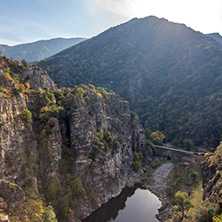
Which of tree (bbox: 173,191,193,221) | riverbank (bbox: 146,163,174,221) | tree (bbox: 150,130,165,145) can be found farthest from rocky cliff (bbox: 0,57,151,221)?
tree (bbox: 150,130,165,145)

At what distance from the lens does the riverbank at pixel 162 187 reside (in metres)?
42.3

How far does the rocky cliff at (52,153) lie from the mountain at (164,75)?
58.7 meters

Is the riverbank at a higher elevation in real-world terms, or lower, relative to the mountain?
lower

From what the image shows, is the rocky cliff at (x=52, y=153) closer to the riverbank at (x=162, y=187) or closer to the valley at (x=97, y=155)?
the valley at (x=97, y=155)

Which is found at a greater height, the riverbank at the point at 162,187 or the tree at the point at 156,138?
the tree at the point at 156,138

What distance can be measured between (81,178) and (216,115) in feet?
289

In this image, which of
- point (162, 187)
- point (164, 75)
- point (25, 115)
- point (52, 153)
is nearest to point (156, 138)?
point (162, 187)

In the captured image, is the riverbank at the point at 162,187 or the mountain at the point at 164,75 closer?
the riverbank at the point at 162,187

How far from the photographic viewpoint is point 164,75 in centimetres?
16138

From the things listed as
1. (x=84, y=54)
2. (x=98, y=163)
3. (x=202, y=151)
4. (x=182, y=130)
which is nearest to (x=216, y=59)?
(x=182, y=130)

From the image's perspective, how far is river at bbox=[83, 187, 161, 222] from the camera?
40.2 m

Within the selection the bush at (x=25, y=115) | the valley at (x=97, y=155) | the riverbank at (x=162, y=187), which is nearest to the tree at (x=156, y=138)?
the valley at (x=97, y=155)

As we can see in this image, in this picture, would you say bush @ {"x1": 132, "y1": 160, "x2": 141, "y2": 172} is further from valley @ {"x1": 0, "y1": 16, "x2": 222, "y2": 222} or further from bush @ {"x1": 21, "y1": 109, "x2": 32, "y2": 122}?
bush @ {"x1": 21, "y1": 109, "x2": 32, "y2": 122}

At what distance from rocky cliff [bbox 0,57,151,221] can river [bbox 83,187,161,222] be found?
1.97m
